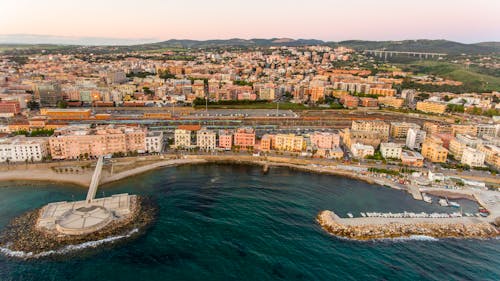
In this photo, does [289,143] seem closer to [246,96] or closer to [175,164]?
[175,164]

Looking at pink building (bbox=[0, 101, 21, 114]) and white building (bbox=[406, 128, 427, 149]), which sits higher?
pink building (bbox=[0, 101, 21, 114])

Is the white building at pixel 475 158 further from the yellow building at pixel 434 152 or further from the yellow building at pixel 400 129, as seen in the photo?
the yellow building at pixel 400 129

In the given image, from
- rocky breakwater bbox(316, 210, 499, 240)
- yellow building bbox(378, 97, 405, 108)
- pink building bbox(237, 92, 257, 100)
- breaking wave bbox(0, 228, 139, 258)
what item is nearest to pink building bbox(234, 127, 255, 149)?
rocky breakwater bbox(316, 210, 499, 240)

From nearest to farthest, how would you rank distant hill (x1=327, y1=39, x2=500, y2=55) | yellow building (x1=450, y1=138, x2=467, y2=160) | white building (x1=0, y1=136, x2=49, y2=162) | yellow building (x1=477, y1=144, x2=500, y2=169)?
1. white building (x1=0, y1=136, x2=49, y2=162)
2. yellow building (x1=477, y1=144, x2=500, y2=169)
3. yellow building (x1=450, y1=138, x2=467, y2=160)
4. distant hill (x1=327, y1=39, x2=500, y2=55)

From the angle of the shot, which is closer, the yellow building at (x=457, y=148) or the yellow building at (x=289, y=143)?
the yellow building at (x=457, y=148)

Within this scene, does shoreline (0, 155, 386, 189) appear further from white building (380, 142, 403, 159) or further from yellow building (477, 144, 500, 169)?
yellow building (477, 144, 500, 169)

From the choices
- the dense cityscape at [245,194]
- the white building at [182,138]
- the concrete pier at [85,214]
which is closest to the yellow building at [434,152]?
the dense cityscape at [245,194]

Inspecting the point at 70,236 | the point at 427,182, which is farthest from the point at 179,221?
the point at 427,182

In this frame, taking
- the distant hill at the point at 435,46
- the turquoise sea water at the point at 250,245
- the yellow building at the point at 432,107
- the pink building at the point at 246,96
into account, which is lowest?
the turquoise sea water at the point at 250,245
